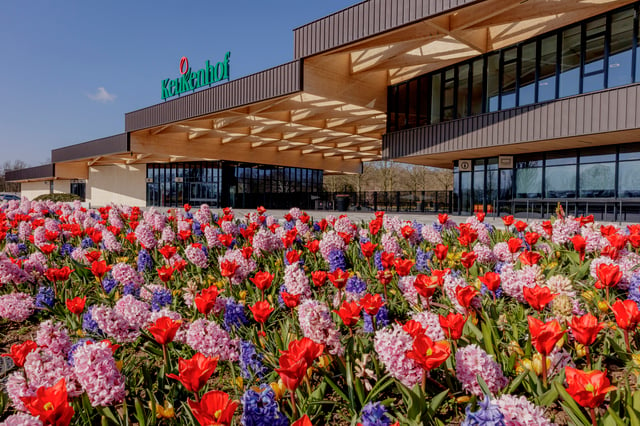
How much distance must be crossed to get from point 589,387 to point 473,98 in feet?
64.4

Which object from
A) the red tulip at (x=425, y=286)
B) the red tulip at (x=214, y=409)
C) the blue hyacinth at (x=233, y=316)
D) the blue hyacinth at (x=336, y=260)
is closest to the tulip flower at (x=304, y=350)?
the red tulip at (x=214, y=409)

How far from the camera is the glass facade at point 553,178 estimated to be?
54.7 feet

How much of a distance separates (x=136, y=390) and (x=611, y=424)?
7.45 feet

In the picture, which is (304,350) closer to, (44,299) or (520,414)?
(520,414)

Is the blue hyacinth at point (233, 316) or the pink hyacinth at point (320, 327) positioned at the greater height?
the pink hyacinth at point (320, 327)

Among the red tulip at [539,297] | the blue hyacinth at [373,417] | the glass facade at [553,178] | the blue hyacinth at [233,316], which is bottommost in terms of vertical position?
the blue hyacinth at [233,316]

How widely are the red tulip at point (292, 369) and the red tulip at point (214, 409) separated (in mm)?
208

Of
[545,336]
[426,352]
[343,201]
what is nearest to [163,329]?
[426,352]

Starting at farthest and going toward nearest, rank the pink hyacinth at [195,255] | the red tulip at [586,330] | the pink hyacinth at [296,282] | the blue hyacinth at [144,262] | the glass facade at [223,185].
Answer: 1. the glass facade at [223,185]
2. the blue hyacinth at [144,262]
3. the pink hyacinth at [195,255]
4. the pink hyacinth at [296,282]
5. the red tulip at [586,330]

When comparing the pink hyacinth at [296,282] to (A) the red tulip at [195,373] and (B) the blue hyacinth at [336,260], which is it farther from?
(A) the red tulip at [195,373]

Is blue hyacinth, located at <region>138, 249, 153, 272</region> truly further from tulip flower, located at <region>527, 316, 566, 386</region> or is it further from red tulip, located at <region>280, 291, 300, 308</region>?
tulip flower, located at <region>527, 316, 566, 386</region>

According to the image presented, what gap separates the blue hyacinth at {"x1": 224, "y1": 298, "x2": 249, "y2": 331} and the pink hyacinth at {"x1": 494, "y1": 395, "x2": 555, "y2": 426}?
1.78 metres

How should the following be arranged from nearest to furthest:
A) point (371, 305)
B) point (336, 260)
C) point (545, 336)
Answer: point (545, 336) < point (371, 305) < point (336, 260)

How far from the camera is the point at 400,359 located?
1.66 meters
